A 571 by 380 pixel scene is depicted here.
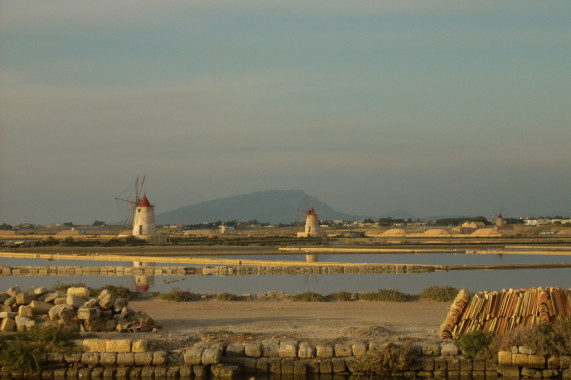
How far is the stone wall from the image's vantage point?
24.0ft

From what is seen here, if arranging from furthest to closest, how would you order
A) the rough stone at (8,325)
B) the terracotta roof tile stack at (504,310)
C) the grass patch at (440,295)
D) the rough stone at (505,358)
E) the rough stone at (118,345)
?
the grass patch at (440,295) → the rough stone at (8,325) → the terracotta roof tile stack at (504,310) → the rough stone at (118,345) → the rough stone at (505,358)

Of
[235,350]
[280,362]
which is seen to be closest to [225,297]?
[235,350]

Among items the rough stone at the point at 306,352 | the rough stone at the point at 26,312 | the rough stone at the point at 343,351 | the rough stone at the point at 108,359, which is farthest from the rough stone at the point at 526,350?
the rough stone at the point at 26,312

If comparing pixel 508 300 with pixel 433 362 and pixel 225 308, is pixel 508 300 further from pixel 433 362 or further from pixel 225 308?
pixel 225 308

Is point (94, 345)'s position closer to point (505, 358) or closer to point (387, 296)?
point (505, 358)

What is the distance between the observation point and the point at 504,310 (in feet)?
25.8

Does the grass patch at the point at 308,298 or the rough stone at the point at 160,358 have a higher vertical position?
the grass patch at the point at 308,298

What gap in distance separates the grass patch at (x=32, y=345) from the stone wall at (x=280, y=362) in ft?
0.32

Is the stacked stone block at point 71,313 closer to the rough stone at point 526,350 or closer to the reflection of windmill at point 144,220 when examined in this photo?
the rough stone at point 526,350

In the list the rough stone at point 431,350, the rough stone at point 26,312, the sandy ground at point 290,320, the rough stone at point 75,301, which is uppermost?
the rough stone at point 75,301

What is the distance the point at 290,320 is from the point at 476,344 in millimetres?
2837

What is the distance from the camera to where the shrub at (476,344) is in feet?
24.6

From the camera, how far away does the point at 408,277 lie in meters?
19.7

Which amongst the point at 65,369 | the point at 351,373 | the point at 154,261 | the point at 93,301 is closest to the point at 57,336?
the point at 65,369
